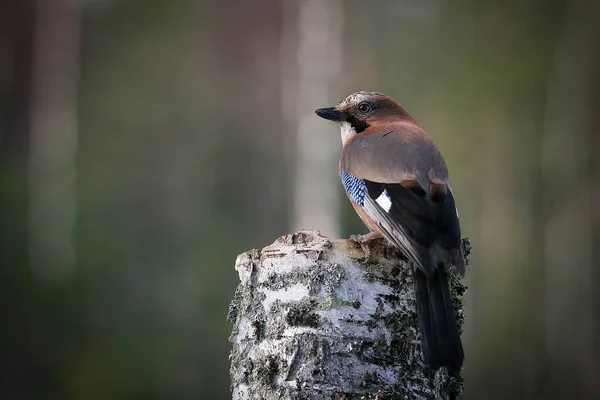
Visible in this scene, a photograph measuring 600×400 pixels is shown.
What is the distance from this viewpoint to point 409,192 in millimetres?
3709

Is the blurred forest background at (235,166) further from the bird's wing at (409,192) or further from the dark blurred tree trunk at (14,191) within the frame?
the bird's wing at (409,192)

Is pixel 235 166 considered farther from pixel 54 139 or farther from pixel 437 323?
pixel 437 323

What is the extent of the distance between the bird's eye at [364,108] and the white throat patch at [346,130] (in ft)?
0.39

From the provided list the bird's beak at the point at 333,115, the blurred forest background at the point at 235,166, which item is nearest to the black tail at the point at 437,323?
the bird's beak at the point at 333,115

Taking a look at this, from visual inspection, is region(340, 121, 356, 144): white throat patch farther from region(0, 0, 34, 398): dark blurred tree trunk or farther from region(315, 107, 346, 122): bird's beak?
region(0, 0, 34, 398): dark blurred tree trunk

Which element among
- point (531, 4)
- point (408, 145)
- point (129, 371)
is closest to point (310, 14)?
point (531, 4)

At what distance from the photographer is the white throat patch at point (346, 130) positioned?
4.94m

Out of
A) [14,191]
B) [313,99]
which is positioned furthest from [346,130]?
[14,191]

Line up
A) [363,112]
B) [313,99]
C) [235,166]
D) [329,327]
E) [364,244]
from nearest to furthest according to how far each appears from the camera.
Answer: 1. [329,327]
2. [364,244]
3. [363,112]
4. [313,99]
5. [235,166]

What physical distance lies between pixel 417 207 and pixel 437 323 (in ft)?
2.09

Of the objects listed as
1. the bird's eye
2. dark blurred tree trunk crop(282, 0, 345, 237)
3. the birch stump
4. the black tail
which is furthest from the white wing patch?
dark blurred tree trunk crop(282, 0, 345, 237)

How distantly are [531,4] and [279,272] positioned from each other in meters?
16.8

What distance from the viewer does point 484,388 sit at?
1306 centimetres

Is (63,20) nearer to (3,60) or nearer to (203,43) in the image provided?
(3,60)
